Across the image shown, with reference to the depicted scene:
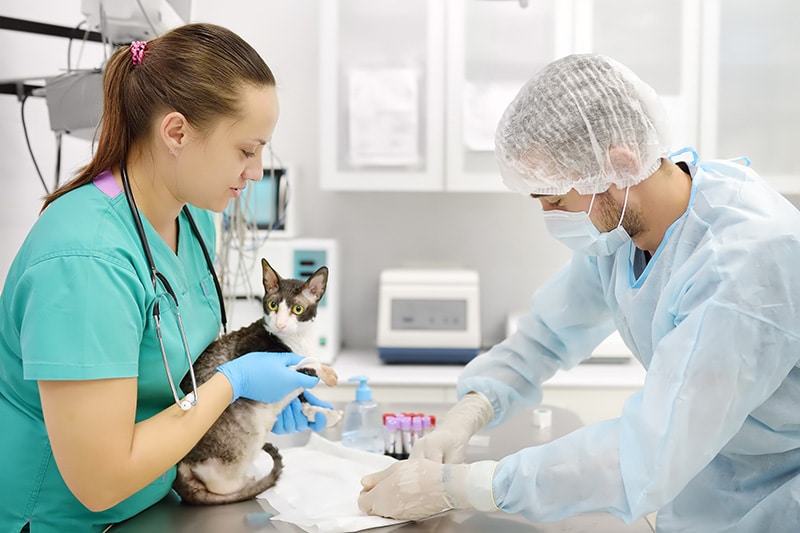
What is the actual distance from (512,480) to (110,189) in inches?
28.8

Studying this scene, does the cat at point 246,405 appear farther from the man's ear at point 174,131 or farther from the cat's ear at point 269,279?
the man's ear at point 174,131

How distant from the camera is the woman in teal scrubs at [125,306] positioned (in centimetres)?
95

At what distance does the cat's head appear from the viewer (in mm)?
1218

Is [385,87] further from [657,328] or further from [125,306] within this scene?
[125,306]

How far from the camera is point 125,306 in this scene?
993 millimetres

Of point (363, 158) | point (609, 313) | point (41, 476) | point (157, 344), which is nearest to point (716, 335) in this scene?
point (609, 313)

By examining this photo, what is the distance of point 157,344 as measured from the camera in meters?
1.07

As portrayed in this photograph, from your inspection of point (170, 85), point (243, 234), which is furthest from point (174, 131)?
point (243, 234)

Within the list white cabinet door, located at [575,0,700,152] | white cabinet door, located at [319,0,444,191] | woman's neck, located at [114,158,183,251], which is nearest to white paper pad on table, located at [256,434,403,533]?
woman's neck, located at [114,158,183,251]

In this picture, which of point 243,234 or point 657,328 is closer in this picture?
point 657,328

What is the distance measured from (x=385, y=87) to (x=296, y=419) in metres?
1.62

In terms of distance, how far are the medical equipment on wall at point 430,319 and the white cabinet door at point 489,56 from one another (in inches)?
16.6

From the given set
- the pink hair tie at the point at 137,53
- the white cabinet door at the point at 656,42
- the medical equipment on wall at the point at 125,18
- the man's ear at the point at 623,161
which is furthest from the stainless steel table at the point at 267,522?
the white cabinet door at the point at 656,42

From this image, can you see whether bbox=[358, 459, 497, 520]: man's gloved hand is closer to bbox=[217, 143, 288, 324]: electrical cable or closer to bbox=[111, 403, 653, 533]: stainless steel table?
bbox=[111, 403, 653, 533]: stainless steel table
